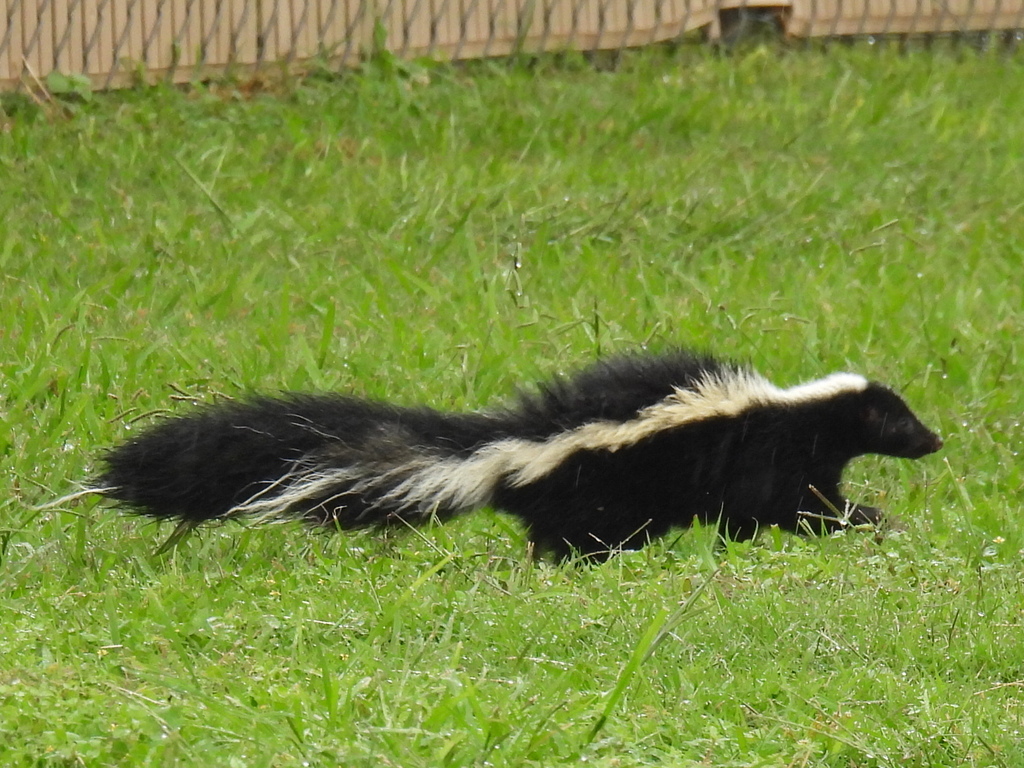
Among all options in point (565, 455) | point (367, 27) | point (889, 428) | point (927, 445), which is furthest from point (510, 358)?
point (367, 27)

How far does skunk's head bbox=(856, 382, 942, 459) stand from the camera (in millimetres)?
5508

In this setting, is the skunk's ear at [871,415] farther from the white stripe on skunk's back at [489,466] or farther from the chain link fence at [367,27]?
the chain link fence at [367,27]

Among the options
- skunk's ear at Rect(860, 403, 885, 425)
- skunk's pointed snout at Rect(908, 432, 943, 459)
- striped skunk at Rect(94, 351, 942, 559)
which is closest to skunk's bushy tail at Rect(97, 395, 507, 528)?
striped skunk at Rect(94, 351, 942, 559)

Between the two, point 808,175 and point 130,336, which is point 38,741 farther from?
point 808,175

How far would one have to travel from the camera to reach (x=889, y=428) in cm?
554

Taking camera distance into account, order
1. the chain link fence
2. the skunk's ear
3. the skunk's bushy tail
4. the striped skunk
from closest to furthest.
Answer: the skunk's bushy tail, the striped skunk, the skunk's ear, the chain link fence

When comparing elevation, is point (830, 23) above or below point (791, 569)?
above

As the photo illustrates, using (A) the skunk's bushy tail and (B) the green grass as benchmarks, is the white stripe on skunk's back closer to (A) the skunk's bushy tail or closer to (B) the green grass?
(A) the skunk's bushy tail

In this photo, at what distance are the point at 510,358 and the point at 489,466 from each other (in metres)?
1.46

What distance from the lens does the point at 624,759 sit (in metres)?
2.92

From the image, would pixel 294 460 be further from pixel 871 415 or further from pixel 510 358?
pixel 871 415

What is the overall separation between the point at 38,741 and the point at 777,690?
1.51 m

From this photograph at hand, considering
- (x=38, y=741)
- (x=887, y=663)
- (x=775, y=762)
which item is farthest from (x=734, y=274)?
(x=38, y=741)

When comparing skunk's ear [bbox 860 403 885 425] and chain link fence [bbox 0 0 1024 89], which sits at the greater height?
chain link fence [bbox 0 0 1024 89]
